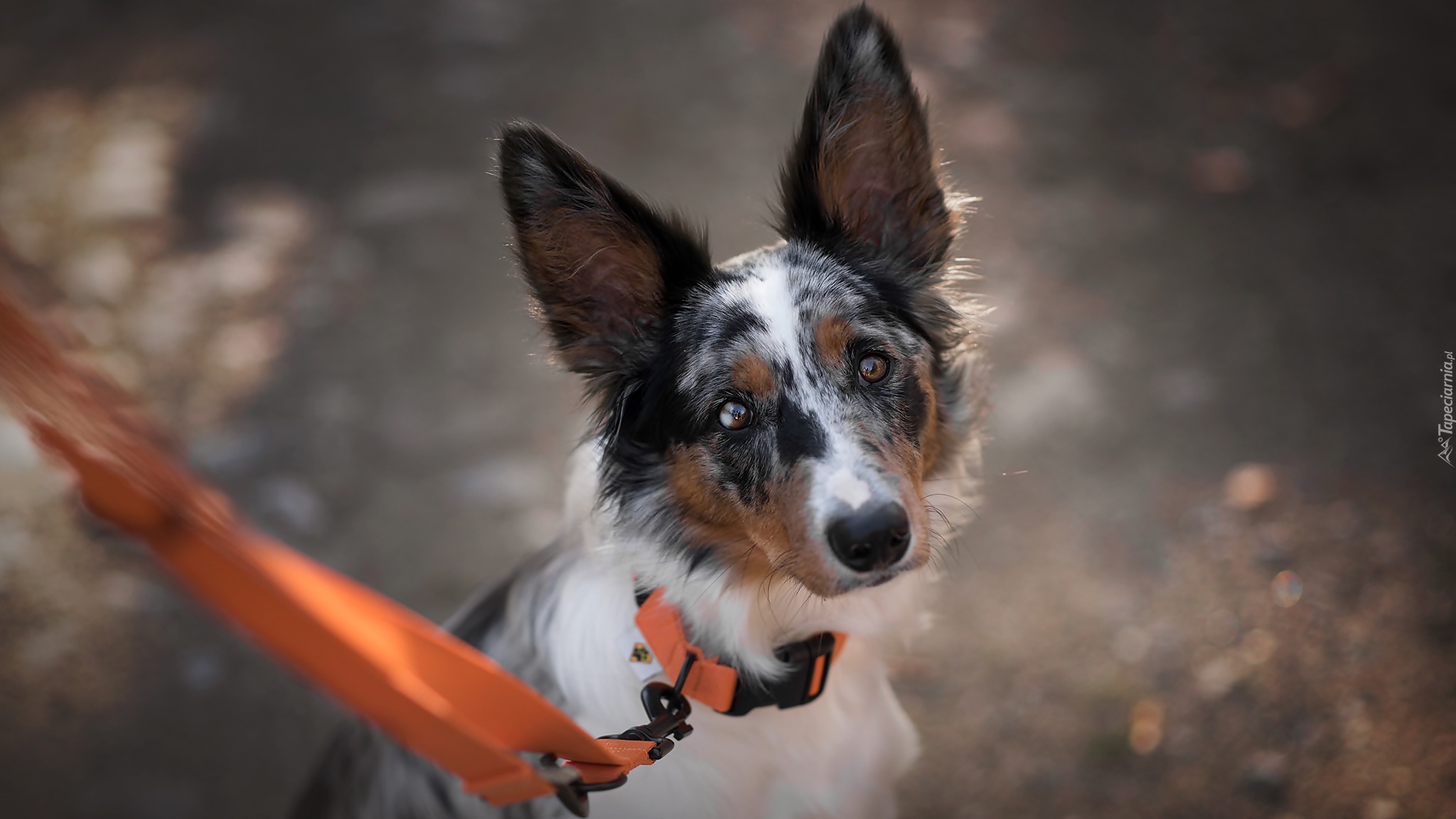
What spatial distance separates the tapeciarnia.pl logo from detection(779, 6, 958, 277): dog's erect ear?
111 inches

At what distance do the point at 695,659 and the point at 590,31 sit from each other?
238 inches

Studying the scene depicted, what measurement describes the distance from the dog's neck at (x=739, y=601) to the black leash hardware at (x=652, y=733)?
0.18m

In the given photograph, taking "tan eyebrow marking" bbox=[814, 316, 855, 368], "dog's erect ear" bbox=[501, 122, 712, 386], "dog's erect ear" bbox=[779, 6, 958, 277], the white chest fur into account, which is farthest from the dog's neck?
"dog's erect ear" bbox=[779, 6, 958, 277]

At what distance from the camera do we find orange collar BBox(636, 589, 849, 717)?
2197 mm

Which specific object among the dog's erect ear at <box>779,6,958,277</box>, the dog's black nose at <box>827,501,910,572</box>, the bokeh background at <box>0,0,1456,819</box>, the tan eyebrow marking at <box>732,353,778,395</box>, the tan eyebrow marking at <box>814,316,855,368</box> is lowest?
the bokeh background at <box>0,0,1456,819</box>

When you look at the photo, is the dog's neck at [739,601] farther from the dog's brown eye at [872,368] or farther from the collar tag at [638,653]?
the dog's brown eye at [872,368]

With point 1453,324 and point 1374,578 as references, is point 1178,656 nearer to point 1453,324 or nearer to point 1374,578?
point 1374,578


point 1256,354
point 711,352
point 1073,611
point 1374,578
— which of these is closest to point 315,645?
point 711,352

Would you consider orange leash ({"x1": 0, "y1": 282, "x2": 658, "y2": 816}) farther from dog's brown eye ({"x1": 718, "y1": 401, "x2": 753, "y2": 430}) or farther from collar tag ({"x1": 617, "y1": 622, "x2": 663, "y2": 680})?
dog's brown eye ({"x1": 718, "y1": 401, "x2": 753, "y2": 430})

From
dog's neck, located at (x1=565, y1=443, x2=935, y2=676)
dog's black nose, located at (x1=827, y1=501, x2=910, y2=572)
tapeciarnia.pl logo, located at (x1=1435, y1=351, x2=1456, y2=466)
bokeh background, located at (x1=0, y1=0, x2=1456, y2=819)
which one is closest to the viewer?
dog's black nose, located at (x1=827, y1=501, x2=910, y2=572)

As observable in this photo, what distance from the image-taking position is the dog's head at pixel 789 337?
2141mm

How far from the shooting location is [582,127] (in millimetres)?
6207

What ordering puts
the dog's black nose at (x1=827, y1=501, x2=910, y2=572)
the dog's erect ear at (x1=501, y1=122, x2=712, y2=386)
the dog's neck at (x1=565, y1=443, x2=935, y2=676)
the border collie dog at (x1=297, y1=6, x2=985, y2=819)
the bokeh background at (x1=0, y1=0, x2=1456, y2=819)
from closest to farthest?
1. the dog's black nose at (x1=827, y1=501, x2=910, y2=572)
2. the dog's erect ear at (x1=501, y1=122, x2=712, y2=386)
3. the border collie dog at (x1=297, y1=6, x2=985, y2=819)
4. the dog's neck at (x1=565, y1=443, x2=935, y2=676)
5. the bokeh background at (x1=0, y1=0, x2=1456, y2=819)

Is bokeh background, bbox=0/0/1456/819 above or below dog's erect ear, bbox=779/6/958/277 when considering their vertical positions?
below
